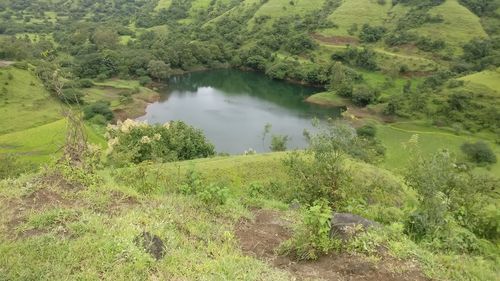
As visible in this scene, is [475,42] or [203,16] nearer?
[475,42]

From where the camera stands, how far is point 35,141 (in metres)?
51.6

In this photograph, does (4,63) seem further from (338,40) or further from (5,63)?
(338,40)

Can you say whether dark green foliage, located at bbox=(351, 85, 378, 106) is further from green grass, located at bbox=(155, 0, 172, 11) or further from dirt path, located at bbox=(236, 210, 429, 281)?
green grass, located at bbox=(155, 0, 172, 11)

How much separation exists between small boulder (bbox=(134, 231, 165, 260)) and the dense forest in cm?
4

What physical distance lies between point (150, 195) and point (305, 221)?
438 cm

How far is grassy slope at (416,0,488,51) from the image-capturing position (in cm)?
9581

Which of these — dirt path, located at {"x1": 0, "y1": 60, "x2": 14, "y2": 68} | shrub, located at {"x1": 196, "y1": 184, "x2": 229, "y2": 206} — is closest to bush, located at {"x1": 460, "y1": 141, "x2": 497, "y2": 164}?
shrub, located at {"x1": 196, "y1": 184, "x2": 229, "y2": 206}

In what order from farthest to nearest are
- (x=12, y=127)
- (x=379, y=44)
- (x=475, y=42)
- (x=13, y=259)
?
(x=379, y=44)
(x=475, y=42)
(x=12, y=127)
(x=13, y=259)

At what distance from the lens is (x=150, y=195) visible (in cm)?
1114

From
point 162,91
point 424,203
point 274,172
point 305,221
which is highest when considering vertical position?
point 305,221

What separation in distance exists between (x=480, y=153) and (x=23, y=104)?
6329 centimetres

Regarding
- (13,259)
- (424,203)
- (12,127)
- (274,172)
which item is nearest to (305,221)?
(424,203)

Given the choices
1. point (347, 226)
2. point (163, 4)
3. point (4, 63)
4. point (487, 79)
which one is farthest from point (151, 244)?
point (163, 4)

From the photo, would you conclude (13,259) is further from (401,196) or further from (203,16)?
(203,16)
